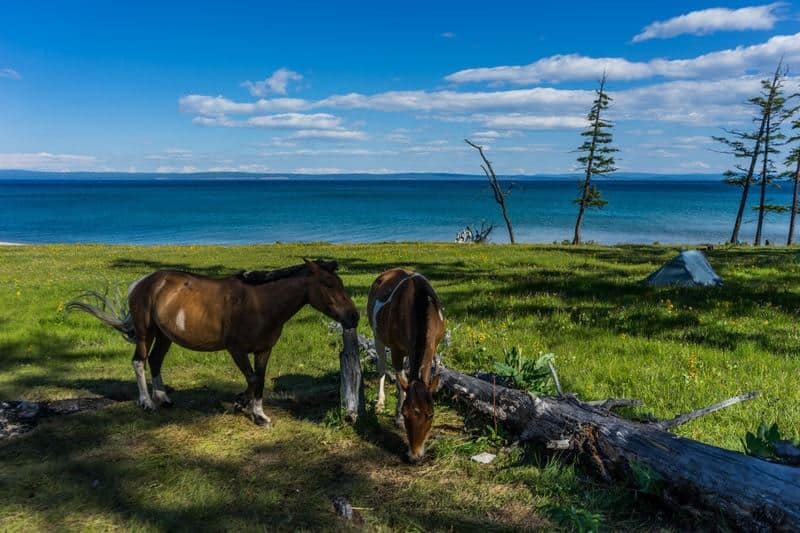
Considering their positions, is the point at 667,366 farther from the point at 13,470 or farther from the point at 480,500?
the point at 13,470

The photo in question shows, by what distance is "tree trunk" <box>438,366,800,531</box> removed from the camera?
4.62m

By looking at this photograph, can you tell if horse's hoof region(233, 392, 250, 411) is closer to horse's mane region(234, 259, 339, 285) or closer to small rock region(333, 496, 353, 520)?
horse's mane region(234, 259, 339, 285)

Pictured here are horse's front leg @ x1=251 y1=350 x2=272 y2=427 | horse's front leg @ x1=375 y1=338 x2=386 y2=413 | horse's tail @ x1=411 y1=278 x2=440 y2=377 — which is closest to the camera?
horse's tail @ x1=411 y1=278 x2=440 y2=377

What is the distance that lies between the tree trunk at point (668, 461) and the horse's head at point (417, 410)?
1.54 metres

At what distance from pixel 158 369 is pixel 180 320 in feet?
4.58

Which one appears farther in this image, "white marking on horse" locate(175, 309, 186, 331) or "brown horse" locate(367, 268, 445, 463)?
"white marking on horse" locate(175, 309, 186, 331)

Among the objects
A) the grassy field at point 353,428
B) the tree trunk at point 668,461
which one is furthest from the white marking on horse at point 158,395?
the tree trunk at point 668,461

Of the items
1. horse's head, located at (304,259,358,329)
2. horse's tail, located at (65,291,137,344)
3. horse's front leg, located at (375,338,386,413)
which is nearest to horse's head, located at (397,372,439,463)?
horse's head, located at (304,259,358,329)

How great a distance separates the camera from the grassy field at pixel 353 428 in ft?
18.0

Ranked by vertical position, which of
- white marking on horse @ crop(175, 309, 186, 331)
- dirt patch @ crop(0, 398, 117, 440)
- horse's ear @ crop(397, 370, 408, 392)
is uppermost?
white marking on horse @ crop(175, 309, 186, 331)

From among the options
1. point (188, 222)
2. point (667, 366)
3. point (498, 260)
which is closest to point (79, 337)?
point (667, 366)

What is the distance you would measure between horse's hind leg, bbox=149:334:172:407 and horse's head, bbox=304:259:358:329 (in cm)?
289

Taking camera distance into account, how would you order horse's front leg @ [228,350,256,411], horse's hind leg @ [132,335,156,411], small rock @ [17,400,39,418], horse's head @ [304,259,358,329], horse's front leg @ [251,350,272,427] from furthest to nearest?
1. horse's hind leg @ [132,335,156,411]
2. small rock @ [17,400,39,418]
3. horse's front leg @ [251,350,272,427]
4. horse's front leg @ [228,350,256,411]
5. horse's head @ [304,259,358,329]

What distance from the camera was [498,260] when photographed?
92.2ft
